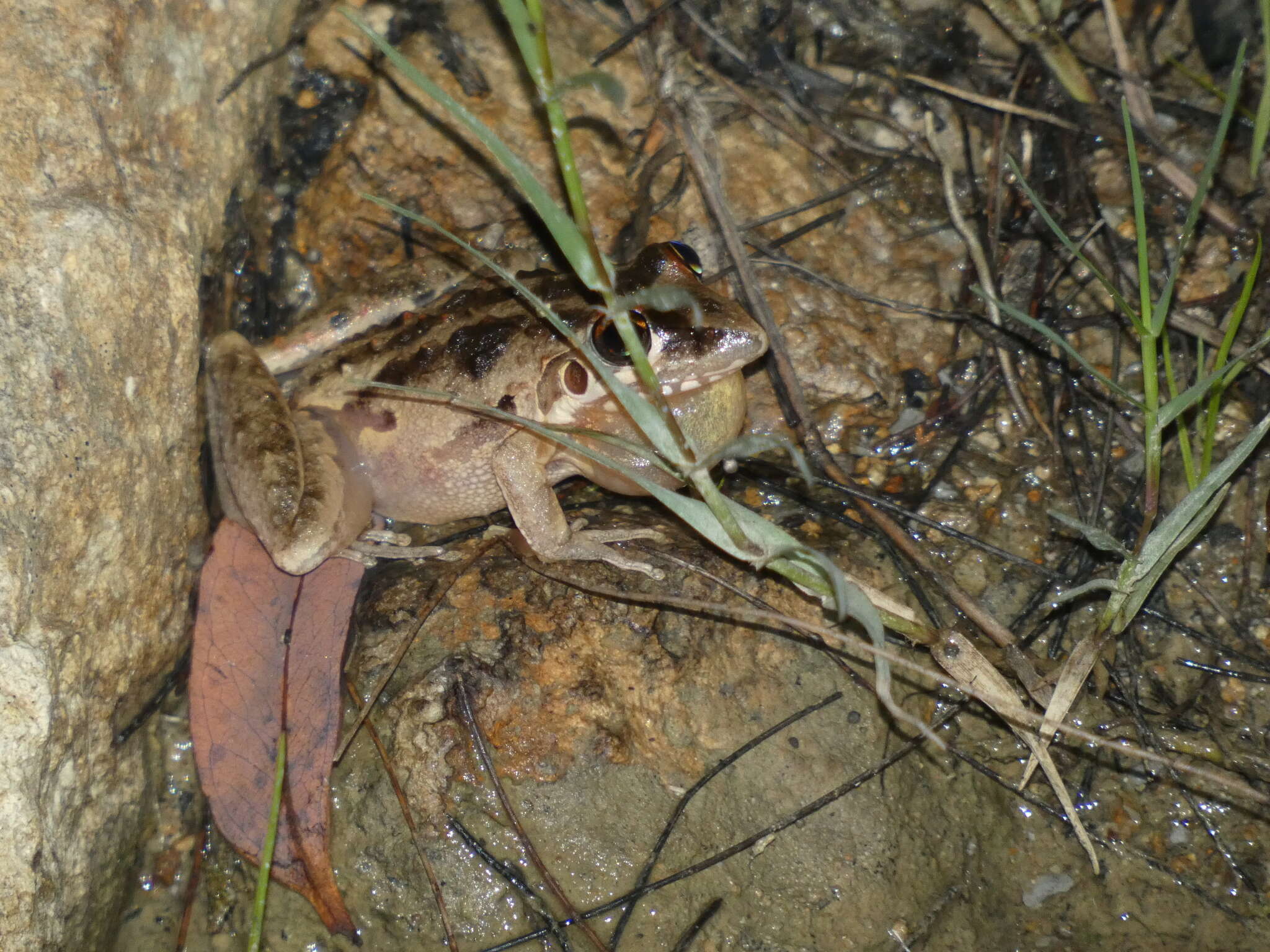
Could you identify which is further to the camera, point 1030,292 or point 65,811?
point 1030,292

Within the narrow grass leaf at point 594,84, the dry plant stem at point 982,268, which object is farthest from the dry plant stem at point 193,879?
the dry plant stem at point 982,268

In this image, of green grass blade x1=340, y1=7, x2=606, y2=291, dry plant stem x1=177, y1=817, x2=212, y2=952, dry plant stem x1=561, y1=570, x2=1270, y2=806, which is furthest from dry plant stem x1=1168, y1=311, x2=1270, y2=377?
dry plant stem x1=177, y1=817, x2=212, y2=952

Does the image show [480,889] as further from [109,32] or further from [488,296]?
[109,32]

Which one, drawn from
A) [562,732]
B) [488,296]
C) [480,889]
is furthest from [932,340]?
[480,889]

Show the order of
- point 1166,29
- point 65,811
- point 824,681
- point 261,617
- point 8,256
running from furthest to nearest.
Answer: point 1166,29
point 261,617
point 824,681
point 65,811
point 8,256

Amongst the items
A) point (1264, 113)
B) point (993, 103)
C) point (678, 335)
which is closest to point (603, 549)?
point (678, 335)

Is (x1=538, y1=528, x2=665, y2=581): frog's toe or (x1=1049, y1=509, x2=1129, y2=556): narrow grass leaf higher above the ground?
(x1=538, y1=528, x2=665, y2=581): frog's toe

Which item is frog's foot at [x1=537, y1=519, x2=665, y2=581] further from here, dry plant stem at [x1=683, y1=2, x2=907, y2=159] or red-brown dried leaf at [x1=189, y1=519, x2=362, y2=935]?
dry plant stem at [x1=683, y1=2, x2=907, y2=159]
